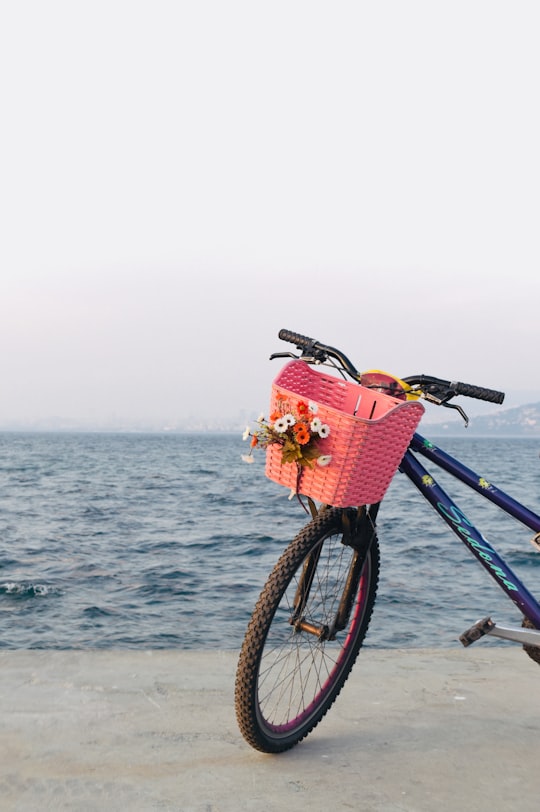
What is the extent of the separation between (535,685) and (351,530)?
164 cm

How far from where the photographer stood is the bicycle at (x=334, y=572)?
3.29m

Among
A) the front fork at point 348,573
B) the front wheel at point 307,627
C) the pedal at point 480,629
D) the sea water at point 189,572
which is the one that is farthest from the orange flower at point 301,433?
the sea water at point 189,572

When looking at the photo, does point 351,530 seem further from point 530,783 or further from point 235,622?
point 235,622

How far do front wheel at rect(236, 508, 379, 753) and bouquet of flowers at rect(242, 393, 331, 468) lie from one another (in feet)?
1.25

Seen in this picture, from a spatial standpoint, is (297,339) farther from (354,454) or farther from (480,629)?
(480,629)

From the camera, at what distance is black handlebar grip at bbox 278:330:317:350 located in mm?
3738

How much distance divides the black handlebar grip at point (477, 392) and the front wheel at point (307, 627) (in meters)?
0.68

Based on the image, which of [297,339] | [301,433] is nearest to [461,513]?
[301,433]

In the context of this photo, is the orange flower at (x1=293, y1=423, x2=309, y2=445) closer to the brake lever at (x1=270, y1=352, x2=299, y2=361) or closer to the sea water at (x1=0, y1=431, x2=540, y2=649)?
the brake lever at (x1=270, y1=352, x2=299, y2=361)

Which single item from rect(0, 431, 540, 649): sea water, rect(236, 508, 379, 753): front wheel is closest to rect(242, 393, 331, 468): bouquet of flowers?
rect(236, 508, 379, 753): front wheel

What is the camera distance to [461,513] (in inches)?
141

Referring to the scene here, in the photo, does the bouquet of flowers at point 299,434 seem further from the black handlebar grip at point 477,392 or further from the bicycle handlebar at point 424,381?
the black handlebar grip at point 477,392

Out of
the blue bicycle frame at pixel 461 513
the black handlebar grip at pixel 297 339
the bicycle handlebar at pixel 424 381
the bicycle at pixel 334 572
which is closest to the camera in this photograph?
the bicycle at pixel 334 572

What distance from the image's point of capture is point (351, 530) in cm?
366
